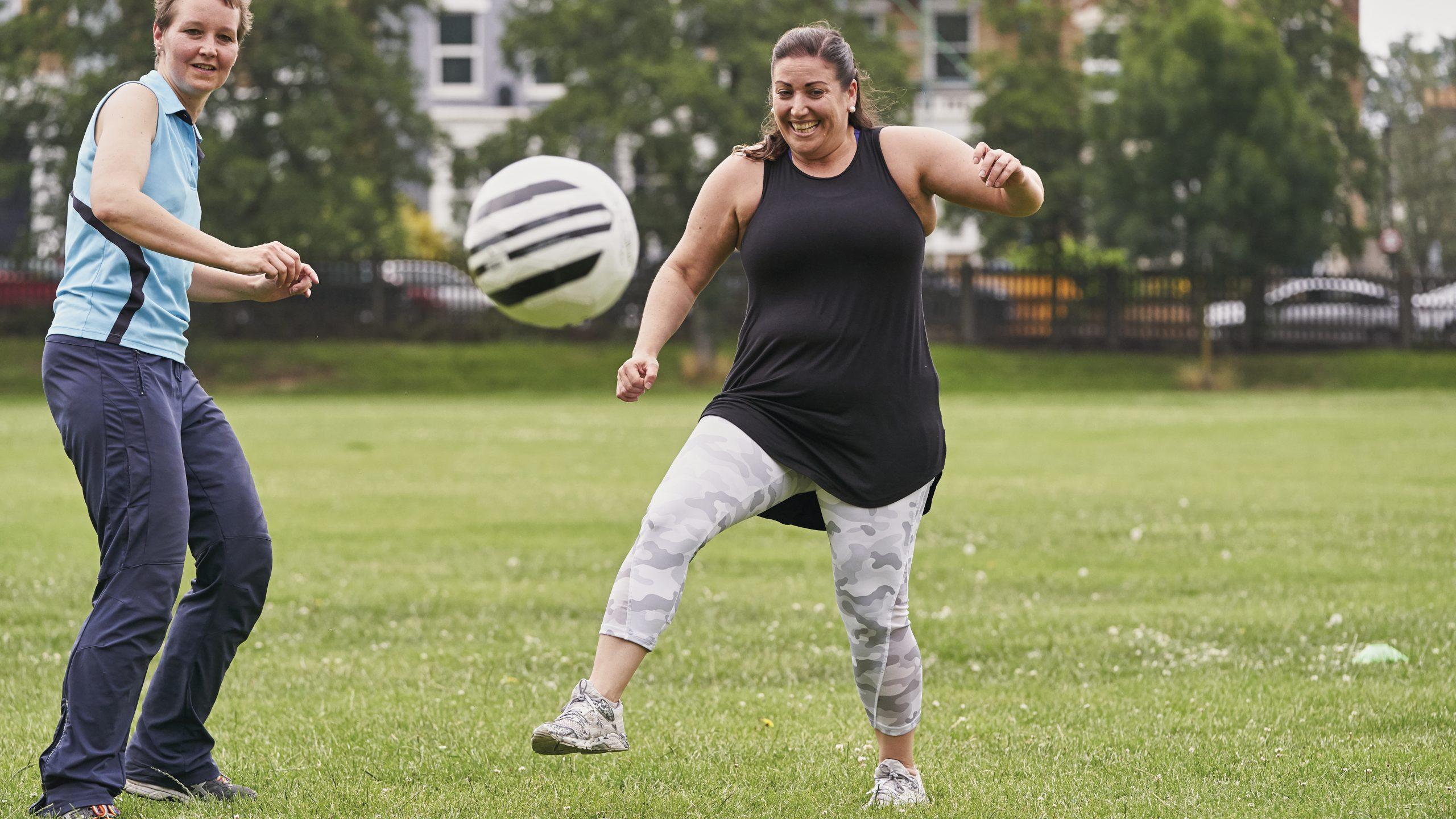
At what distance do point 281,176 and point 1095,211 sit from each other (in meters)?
18.8

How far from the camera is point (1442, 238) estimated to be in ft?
161

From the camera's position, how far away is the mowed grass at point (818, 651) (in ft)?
15.8

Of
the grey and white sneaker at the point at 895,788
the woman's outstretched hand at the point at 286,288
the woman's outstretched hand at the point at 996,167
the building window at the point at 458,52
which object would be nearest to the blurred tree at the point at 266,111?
the building window at the point at 458,52

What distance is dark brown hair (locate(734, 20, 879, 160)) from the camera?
4.28 metres

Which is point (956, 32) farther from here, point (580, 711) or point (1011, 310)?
point (580, 711)

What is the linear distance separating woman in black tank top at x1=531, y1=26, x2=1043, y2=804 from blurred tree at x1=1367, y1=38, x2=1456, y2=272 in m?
48.4

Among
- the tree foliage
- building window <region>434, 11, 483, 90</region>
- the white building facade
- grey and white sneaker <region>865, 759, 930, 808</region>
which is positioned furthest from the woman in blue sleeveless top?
building window <region>434, 11, 483, 90</region>

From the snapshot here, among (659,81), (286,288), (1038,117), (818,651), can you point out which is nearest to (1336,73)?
(1038,117)

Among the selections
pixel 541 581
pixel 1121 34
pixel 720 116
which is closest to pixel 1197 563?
pixel 541 581

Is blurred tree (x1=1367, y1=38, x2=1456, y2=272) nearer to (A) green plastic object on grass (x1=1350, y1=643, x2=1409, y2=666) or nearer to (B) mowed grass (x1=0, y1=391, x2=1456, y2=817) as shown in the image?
(B) mowed grass (x1=0, y1=391, x2=1456, y2=817)

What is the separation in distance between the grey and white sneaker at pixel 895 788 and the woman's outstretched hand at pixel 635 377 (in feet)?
4.35

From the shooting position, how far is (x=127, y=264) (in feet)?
13.6

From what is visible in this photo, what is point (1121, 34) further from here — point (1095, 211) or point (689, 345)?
point (689, 345)

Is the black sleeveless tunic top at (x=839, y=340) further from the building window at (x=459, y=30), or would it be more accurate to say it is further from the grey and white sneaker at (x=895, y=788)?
the building window at (x=459, y=30)
